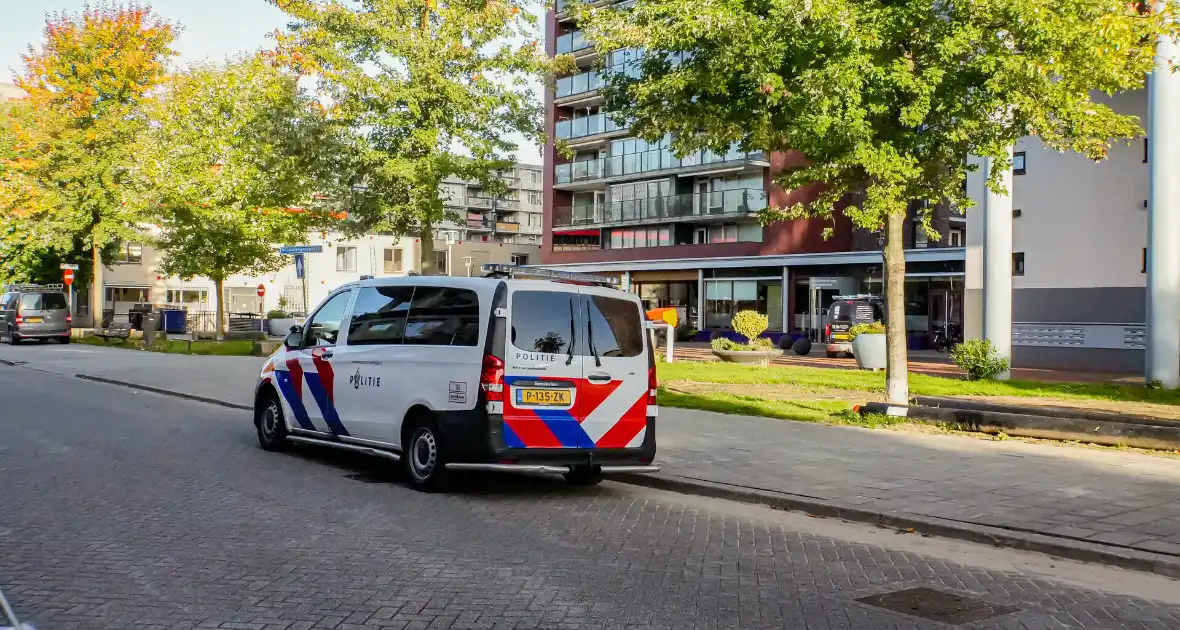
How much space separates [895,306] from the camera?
14367 mm

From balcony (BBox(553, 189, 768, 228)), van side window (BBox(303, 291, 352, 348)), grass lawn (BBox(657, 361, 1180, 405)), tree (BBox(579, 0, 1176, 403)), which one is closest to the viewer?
van side window (BBox(303, 291, 352, 348))

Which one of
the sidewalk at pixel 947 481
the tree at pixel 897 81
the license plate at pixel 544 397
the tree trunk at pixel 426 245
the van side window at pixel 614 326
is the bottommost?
the sidewalk at pixel 947 481

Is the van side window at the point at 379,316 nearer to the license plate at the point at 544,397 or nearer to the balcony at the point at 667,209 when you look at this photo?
the license plate at the point at 544,397

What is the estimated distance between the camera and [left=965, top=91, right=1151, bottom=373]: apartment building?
76.6ft

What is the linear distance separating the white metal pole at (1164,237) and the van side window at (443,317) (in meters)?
14.7

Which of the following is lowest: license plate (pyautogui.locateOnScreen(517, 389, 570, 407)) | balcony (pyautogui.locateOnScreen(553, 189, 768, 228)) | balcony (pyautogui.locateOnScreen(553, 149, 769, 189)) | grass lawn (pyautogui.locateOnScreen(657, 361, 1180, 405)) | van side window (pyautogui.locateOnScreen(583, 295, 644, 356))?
grass lawn (pyautogui.locateOnScreen(657, 361, 1180, 405))

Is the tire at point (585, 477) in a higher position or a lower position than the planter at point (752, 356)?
lower

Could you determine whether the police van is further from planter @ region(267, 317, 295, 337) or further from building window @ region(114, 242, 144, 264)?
building window @ region(114, 242, 144, 264)

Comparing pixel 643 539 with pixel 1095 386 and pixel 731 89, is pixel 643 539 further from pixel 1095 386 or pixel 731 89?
pixel 1095 386

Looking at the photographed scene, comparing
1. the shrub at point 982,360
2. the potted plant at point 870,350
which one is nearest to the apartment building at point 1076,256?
the potted plant at point 870,350

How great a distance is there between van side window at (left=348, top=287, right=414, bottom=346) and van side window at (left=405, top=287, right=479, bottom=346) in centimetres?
16

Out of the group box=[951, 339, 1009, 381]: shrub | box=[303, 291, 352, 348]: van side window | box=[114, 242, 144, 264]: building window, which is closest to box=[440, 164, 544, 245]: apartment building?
box=[114, 242, 144, 264]: building window

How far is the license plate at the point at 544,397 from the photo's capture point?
28.7ft

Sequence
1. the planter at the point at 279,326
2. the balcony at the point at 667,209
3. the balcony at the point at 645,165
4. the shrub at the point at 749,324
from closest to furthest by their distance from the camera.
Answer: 1. the shrub at the point at 749,324
2. the planter at the point at 279,326
3. the balcony at the point at 645,165
4. the balcony at the point at 667,209
